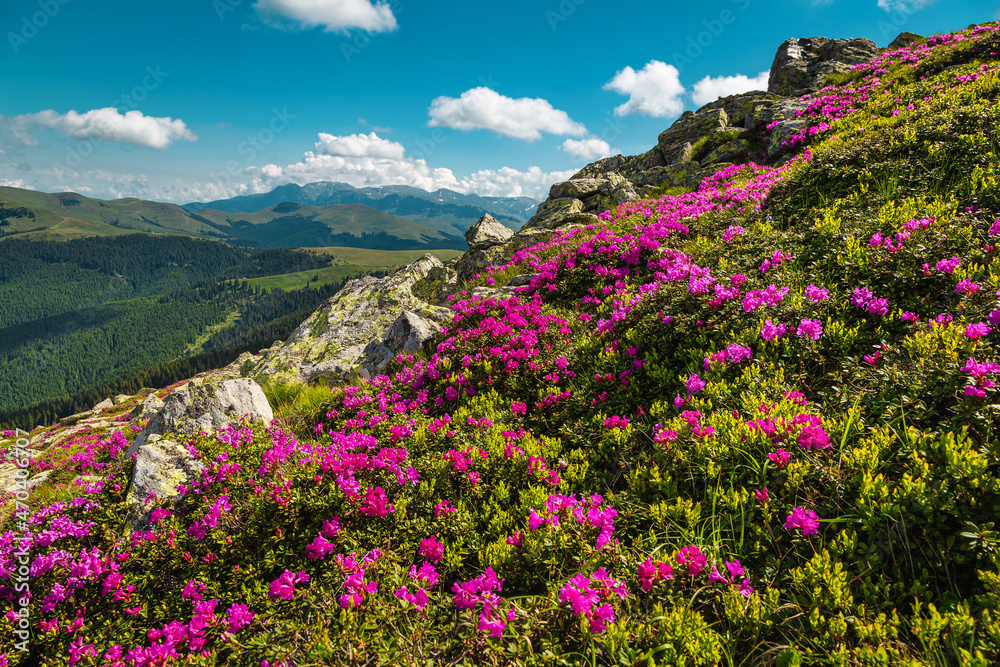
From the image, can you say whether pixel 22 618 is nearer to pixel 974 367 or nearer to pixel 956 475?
pixel 956 475

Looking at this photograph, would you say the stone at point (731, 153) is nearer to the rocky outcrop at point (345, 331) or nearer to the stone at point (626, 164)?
the stone at point (626, 164)

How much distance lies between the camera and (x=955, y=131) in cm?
849

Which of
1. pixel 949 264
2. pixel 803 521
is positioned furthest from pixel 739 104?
pixel 803 521

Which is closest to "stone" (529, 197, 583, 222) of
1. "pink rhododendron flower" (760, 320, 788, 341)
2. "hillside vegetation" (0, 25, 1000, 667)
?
"hillside vegetation" (0, 25, 1000, 667)

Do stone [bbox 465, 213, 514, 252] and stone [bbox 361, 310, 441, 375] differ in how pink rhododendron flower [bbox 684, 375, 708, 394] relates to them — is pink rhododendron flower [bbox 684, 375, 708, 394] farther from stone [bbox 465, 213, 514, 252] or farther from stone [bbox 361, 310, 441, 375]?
stone [bbox 465, 213, 514, 252]

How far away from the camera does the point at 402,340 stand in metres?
11.1

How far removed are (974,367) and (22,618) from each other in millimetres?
9930

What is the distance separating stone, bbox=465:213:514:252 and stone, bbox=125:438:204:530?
53.8 feet

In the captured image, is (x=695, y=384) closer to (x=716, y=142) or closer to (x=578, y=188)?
(x=578, y=188)

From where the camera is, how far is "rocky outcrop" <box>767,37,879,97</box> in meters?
26.5

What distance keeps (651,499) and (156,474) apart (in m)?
7.19

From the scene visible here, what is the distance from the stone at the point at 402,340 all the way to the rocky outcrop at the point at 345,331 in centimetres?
33

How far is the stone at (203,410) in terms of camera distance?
7.37 metres

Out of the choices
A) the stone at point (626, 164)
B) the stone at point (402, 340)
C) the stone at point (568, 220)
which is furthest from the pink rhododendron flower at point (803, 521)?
the stone at point (626, 164)
